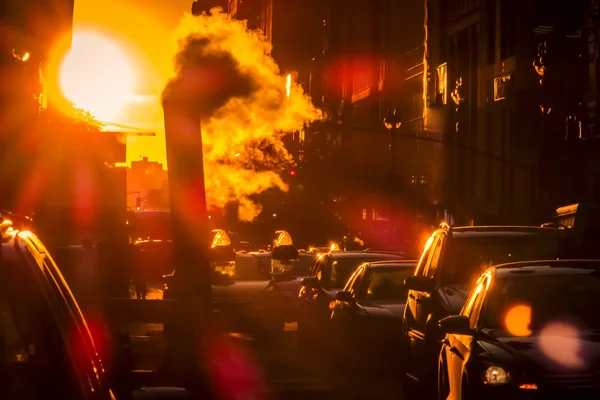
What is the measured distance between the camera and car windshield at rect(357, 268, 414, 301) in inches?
782

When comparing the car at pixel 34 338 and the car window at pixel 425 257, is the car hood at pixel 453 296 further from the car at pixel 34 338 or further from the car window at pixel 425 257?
the car at pixel 34 338

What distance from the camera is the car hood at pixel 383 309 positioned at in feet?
60.2

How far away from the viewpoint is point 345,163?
88.2 m

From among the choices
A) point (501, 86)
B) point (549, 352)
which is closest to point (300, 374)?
point (549, 352)

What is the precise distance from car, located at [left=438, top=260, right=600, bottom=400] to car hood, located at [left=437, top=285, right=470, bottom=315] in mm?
2176

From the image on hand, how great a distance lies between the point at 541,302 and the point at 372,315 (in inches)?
320

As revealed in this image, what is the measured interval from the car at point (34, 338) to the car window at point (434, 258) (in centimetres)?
1075

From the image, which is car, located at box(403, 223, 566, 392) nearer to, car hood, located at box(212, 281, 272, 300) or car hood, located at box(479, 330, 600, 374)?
car hood, located at box(479, 330, 600, 374)

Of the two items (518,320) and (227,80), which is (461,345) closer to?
(518,320)

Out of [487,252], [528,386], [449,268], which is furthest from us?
[487,252]

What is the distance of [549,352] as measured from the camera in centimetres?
938

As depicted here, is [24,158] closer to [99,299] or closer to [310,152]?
[99,299]

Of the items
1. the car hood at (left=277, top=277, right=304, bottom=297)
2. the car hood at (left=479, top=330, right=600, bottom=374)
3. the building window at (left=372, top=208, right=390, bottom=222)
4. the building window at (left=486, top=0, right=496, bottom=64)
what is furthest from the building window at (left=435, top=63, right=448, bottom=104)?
the car hood at (left=479, top=330, right=600, bottom=374)

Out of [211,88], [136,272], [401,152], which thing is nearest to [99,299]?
[211,88]
